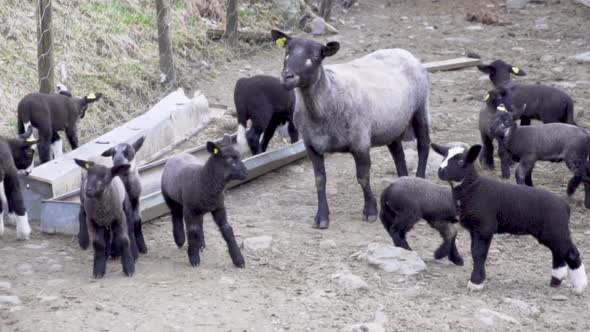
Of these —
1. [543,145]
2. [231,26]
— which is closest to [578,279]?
[543,145]

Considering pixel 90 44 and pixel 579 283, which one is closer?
pixel 579 283

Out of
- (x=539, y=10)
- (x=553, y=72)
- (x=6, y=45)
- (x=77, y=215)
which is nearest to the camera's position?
(x=77, y=215)

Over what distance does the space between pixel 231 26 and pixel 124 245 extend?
28.3ft

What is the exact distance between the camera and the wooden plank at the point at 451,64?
14854 millimetres

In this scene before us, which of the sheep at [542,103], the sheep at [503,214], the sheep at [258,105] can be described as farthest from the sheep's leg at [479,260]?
the sheep at [542,103]

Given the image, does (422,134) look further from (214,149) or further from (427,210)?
(214,149)

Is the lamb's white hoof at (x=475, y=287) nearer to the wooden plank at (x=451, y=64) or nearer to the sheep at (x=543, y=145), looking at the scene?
the sheep at (x=543, y=145)

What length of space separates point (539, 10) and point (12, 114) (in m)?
Result: 12.3

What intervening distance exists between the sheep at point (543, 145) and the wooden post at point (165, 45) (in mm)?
5071

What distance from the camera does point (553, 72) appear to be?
14500 millimetres

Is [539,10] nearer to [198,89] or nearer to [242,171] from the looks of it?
[198,89]

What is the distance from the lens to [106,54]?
1324 centimetres

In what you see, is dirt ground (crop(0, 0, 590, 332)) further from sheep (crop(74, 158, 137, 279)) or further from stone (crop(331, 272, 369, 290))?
sheep (crop(74, 158, 137, 279))

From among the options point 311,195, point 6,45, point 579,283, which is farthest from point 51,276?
point 6,45
